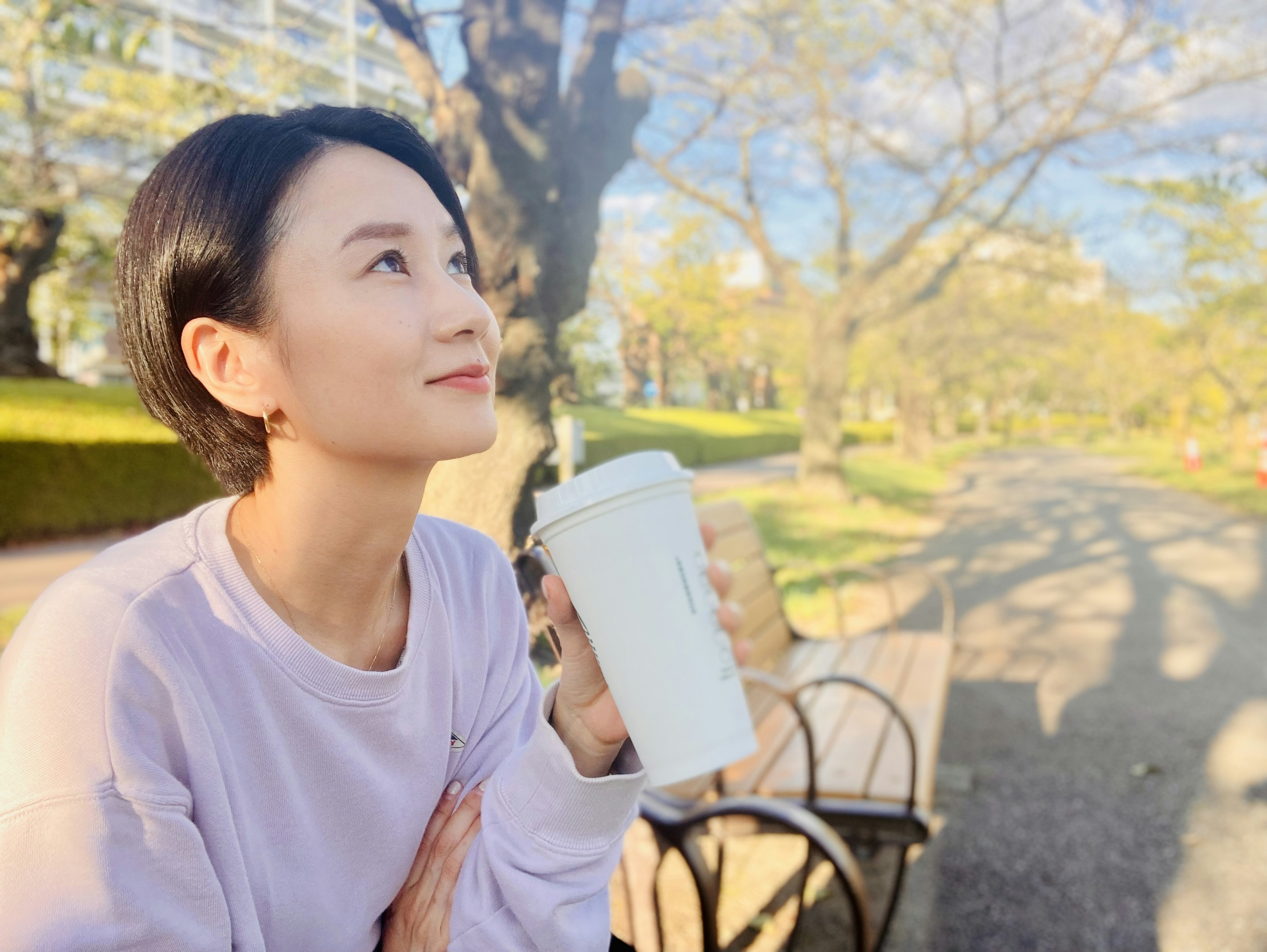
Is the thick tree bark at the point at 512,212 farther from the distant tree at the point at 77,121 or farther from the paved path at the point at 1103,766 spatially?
the paved path at the point at 1103,766

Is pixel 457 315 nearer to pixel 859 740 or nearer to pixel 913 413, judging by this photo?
pixel 859 740

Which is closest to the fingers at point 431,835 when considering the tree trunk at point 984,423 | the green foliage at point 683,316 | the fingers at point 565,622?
the fingers at point 565,622

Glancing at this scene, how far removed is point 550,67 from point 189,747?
2.04m

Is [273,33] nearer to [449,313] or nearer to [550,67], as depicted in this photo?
[550,67]

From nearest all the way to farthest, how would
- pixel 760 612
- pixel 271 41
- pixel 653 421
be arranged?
pixel 653 421 < pixel 271 41 < pixel 760 612

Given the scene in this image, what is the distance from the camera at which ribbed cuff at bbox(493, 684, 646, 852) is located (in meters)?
1.12

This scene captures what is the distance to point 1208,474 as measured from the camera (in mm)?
20391

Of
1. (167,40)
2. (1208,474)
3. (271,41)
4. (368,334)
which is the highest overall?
(167,40)

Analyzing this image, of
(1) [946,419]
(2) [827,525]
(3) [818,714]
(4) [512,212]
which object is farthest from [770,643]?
(1) [946,419]

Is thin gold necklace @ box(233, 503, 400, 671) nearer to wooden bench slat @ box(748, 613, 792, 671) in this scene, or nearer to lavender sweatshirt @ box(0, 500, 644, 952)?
lavender sweatshirt @ box(0, 500, 644, 952)

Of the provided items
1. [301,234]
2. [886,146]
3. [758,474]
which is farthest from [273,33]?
[758,474]

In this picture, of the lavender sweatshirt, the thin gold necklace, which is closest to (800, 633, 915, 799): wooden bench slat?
the lavender sweatshirt

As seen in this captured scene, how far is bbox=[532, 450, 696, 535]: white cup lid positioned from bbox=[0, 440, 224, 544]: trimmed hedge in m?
8.01

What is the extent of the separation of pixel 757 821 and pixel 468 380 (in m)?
1.38
